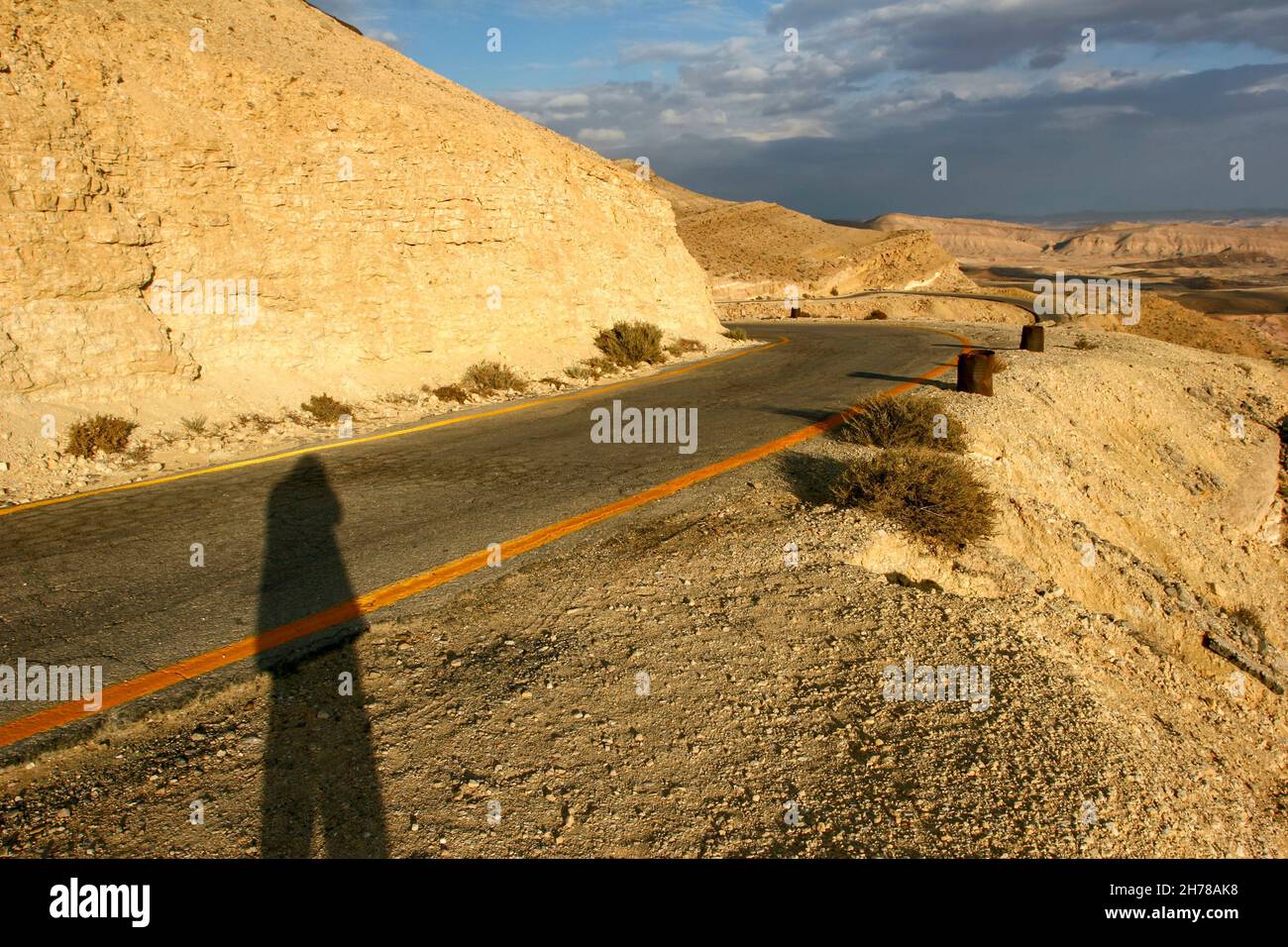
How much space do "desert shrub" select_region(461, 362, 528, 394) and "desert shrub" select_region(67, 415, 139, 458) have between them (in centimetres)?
513

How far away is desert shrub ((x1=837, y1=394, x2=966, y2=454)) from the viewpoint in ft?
24.9

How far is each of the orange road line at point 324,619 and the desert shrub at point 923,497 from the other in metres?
1.49

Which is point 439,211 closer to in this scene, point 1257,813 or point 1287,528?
point 1257,813

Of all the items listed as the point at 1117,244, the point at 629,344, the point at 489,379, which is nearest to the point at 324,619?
the point at 489,379

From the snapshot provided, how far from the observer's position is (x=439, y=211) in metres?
13.6

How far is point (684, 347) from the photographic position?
18.4 meters

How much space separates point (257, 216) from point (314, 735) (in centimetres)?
1035

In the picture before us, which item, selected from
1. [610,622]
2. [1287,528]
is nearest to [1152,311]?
[1287,528]

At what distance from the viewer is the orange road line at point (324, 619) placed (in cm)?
322
